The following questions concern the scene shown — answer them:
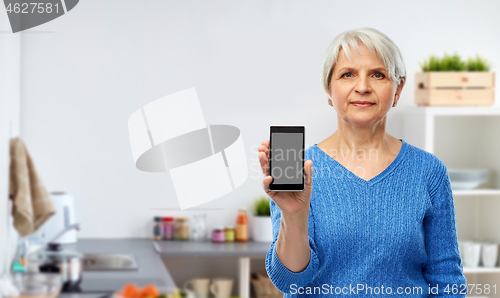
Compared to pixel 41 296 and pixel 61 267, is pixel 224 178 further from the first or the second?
pixel 41 296

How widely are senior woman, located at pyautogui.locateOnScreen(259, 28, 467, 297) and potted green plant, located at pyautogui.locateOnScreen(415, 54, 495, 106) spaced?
98 centimetres

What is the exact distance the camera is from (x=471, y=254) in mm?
1577

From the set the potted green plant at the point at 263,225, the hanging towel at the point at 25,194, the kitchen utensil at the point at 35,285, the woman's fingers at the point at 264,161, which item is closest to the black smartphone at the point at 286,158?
the woman's fingers at the point at 264,161

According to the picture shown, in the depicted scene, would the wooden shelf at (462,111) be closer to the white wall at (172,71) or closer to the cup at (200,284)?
the white wall at (172,71)

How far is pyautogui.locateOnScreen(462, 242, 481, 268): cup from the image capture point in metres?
1.58

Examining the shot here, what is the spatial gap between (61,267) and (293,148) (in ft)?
1.52

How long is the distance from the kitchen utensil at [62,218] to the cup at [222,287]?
40 cm

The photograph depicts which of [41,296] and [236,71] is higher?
[236,71]

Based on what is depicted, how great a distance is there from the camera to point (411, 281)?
0.63 metres

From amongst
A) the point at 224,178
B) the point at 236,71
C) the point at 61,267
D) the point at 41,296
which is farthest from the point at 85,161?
the point at 41,296

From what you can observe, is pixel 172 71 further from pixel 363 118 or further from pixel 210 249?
pixel 363 118

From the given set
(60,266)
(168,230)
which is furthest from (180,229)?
(60,266)

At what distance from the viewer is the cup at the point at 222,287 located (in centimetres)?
142

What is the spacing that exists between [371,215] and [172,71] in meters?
1.05
